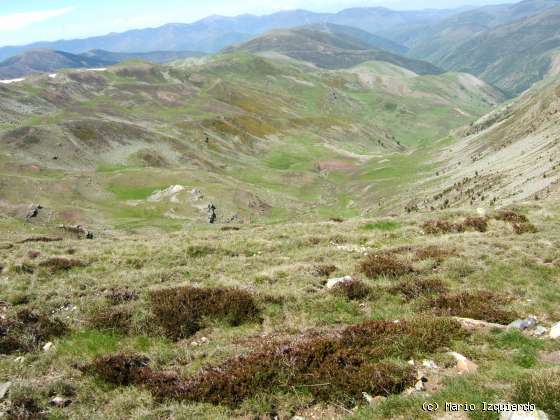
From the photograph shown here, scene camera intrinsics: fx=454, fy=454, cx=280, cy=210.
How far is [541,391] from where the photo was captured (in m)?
7.45

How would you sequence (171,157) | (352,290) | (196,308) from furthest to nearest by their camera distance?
1. (171,157)
2. (352,290)
3. (196,308)

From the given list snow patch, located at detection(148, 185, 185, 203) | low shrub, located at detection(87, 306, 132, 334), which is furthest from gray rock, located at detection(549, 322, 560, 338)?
snow patch, located at detection(148, 185, 185, 203)

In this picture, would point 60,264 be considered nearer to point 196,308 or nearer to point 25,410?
point 196,308

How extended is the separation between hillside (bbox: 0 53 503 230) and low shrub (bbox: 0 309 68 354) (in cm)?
4660

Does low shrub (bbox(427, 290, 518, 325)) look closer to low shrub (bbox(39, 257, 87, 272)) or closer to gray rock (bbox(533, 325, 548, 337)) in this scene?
gray rock (bbox(533, 325, 548, 337))

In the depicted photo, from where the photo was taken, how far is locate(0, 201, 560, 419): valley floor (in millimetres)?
8633

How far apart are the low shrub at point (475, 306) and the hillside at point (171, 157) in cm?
4990

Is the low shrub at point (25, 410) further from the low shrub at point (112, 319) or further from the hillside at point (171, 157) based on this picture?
the hillside at point (171, 157)

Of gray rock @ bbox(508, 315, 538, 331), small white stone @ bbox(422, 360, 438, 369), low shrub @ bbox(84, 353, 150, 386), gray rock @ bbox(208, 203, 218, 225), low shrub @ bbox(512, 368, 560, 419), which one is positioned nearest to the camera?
low shrub @ bbox(512, 368, 560, 419)

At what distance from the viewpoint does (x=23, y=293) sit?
1507 centimetres

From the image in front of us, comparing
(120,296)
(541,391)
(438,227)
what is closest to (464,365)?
(541,391)

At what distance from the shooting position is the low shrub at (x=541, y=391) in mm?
7199

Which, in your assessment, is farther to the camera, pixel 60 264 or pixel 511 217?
pixel 511 217

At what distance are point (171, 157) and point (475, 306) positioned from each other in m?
95.6
